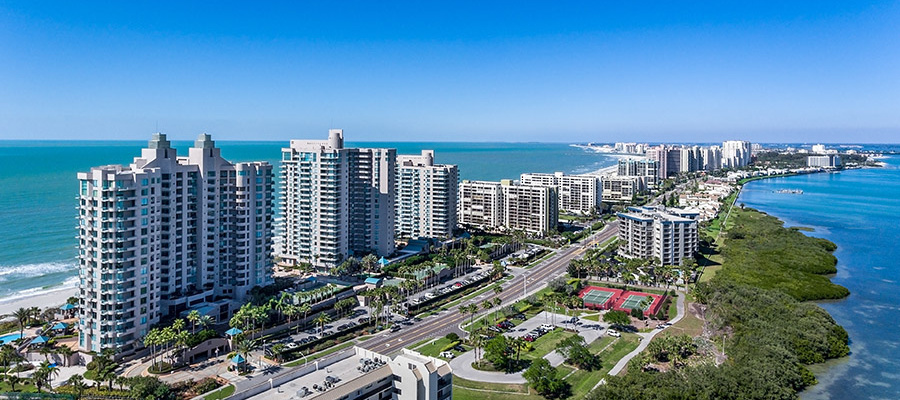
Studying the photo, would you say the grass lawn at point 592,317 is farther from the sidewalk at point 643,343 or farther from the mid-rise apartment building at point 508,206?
the mid-rise apartment building at point 508,206

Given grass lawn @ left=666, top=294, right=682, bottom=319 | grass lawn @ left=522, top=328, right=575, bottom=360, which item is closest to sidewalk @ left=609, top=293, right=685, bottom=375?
grass lawn @ left=666, top=294, right=682, bottom=319

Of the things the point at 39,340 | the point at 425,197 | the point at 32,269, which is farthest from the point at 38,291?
the point at 425,197

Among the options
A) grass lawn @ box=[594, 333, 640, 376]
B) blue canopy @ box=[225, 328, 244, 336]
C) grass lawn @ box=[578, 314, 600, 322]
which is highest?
blue canopy @ box=[225, 328, 244, 336]

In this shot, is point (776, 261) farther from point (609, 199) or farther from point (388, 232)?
point (609, 199)

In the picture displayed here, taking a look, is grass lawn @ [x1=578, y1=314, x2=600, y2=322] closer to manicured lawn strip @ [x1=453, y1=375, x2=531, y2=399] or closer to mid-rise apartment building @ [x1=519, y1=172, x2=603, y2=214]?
manicured lawn strip @ [x1=453, y1=375, x2=531, y2=399]

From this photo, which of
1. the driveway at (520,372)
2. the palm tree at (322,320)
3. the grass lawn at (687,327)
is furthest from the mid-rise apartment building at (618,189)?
→ the palm tree at (322,320)

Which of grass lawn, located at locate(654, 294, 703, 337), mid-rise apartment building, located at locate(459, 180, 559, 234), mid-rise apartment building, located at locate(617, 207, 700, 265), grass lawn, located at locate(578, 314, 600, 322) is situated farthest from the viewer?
mid-rise apartment building, located at locate(459, 180, 559, 234)

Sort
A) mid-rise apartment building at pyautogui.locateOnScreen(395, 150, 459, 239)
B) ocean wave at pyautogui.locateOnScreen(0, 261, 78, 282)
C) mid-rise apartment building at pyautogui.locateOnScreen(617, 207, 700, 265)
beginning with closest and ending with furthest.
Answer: ocean wave at pyautogui.locateOnScreen(0, 261, 78, 282), mid-rise apartment building at pyautogui.locateOnScreen(617, 207, 700, 265), mid-rise apartment building at pyautogui.locateOnScreen(395, 150, 459, 239)
